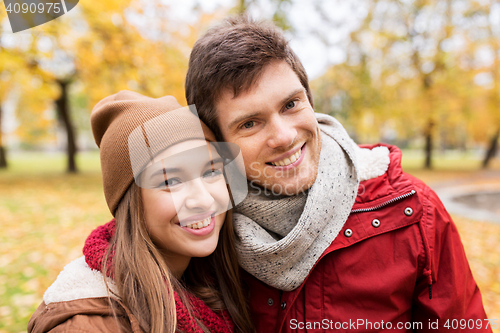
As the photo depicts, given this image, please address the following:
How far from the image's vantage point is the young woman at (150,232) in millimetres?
1517

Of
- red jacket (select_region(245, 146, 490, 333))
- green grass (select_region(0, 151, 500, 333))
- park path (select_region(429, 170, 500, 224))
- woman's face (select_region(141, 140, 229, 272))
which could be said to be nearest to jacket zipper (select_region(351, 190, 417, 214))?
red jacket (select_region(245, 146, 490, 333))

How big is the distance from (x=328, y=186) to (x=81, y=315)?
1.35m

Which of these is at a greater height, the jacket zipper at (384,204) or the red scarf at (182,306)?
the jacket zipper at (384,204)

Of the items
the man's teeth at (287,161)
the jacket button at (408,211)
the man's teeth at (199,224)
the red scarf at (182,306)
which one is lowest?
the red scarf at (182,306)

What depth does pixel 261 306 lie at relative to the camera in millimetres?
1913

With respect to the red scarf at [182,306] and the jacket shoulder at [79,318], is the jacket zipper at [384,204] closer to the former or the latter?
the red scarf at [182,306]

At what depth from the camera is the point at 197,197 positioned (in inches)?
64.1

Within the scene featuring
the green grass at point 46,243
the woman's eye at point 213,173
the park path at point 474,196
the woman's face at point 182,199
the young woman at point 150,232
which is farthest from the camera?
the park path at point 474,196

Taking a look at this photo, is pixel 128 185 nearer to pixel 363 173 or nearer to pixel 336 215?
pixel 336 215

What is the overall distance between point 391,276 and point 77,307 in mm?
1524

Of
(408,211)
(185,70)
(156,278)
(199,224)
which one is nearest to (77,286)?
(156,278)

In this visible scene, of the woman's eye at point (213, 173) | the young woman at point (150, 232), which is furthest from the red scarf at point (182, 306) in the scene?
the woman's eye at point (213, 173)

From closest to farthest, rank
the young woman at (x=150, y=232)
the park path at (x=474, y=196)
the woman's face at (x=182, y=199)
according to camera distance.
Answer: the young woman at (x=150, y=232) → the woman's face at (x=182, y=199) → the park path at (x=474, y=196)

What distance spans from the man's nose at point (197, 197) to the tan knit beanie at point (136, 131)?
243 millimetres
